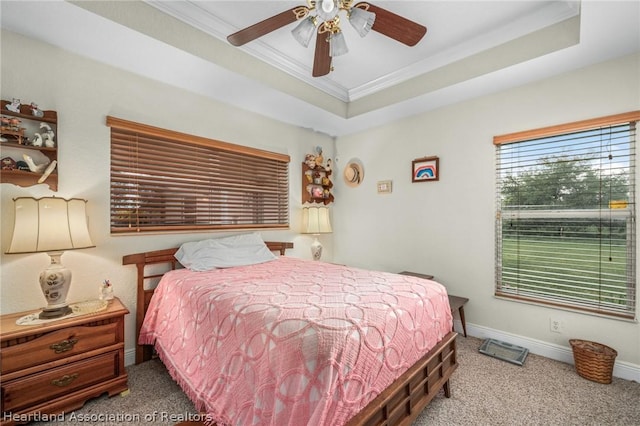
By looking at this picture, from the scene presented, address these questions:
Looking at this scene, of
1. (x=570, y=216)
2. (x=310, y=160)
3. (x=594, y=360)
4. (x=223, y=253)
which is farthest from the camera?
(x=310, y=160)

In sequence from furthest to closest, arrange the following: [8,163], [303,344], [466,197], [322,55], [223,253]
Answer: [466,197], [223,253], [322,55], [8,163], [303,344]

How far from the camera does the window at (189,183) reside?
2.32m

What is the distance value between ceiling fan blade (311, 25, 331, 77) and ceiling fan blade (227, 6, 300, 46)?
195 mm

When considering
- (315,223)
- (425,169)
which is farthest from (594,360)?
(315,223)

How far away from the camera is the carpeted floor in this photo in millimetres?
1658

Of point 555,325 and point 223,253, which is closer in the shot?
point 555,325

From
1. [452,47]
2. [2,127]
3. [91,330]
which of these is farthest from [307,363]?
[452,47]

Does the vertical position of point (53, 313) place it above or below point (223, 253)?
below

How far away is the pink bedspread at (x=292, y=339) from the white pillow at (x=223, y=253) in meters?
0.29

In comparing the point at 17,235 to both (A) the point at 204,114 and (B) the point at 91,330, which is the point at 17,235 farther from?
(A) the point at 204,114

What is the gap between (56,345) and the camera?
1640 millimetres

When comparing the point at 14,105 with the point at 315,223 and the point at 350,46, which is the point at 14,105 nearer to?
the point at 350,46

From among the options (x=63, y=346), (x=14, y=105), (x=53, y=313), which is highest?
(x=14, y=105)

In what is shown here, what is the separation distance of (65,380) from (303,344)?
5.40ft
